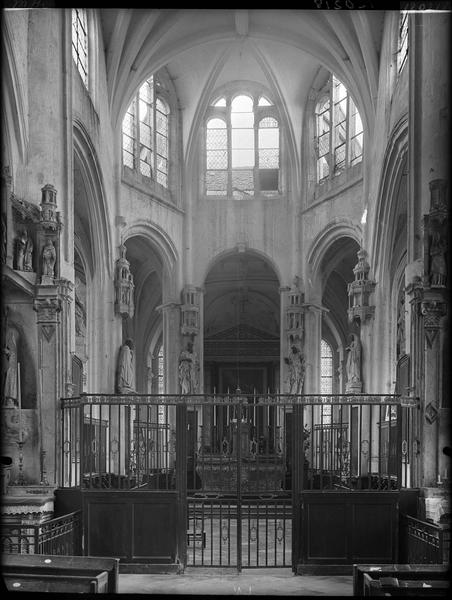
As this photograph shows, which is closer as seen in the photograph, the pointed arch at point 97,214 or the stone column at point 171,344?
the pointed arch at point 97,214

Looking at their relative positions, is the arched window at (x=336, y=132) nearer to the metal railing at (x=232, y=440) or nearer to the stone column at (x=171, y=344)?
the stone column at (x=171, y=344)

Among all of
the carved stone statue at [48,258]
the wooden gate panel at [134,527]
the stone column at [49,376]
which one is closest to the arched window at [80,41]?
the carved stone statue at [48,258]

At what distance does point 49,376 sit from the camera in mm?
13164

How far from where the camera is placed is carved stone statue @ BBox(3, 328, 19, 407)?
41.0 feet

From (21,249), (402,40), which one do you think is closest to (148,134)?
(402,40)

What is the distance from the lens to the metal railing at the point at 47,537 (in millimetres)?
9605

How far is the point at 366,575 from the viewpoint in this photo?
6.94 meters

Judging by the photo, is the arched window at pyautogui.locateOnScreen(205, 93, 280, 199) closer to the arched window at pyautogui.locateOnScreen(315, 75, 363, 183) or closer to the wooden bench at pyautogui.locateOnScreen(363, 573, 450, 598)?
the arched window at pyautogui.locateOnScreen(315, 75, 363, 183)

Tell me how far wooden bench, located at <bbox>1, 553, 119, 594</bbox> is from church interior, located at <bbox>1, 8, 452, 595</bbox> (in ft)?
0.11

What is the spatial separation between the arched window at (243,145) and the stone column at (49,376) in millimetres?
13996

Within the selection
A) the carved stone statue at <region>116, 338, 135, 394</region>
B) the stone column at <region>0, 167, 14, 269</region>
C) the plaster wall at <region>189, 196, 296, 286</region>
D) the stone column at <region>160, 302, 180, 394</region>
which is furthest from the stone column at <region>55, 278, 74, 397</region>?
the plaster wall at <region>189, 196, 296, 286</region>

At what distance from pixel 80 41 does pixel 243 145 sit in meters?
8.93

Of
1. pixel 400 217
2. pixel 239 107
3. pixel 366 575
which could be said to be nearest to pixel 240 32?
pixel 239 107

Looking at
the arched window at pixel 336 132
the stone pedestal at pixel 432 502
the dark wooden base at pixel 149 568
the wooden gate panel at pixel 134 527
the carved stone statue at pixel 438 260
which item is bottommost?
the dark wooden base at pixel 149 568
